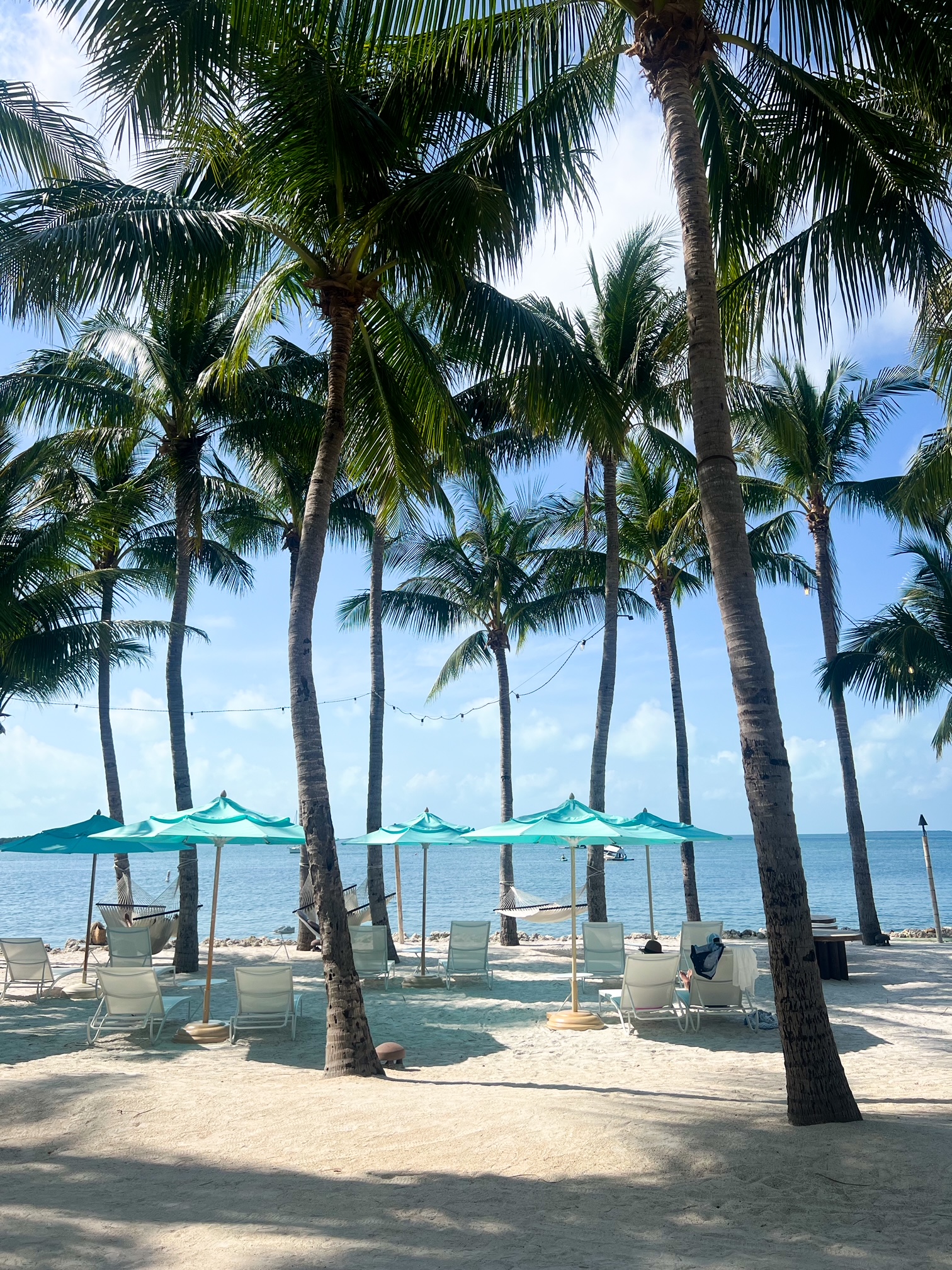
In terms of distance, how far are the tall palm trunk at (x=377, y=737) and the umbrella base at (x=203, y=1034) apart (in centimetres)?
570

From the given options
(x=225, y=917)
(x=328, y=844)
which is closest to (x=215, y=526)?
(x=328, y=844)

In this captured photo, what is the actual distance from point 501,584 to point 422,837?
7.78 metres

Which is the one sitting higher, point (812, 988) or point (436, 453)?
point (436, 453)

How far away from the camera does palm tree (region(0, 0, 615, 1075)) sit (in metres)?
7.29

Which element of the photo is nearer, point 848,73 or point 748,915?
point 848,73

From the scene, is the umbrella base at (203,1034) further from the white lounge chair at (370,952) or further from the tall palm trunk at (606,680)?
the tall palm trunk at (606,680)

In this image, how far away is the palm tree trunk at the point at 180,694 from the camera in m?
13.7

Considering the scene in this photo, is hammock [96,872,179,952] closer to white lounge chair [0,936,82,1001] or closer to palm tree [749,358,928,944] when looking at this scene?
white lounge chair [0,936,82,1001]

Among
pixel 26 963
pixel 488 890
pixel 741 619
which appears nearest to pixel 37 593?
pixel 26 963

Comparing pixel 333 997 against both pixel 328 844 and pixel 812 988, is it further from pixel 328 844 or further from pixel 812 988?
pixel 812 988

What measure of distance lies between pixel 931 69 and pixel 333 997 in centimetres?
835

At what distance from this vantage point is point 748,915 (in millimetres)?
39375

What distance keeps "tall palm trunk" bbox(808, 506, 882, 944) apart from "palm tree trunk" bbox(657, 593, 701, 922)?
293 centimetres

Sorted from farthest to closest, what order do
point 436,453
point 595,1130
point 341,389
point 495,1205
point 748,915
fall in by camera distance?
1. point 748,915
2. point 436,453
3. point 341,389
4. point 595,1130
5. point 495,1205
